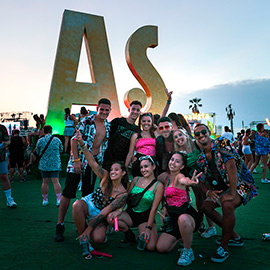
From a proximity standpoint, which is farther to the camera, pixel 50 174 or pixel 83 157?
pixel 50 174

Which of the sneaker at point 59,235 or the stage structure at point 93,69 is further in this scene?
the stage structure at point 93,69

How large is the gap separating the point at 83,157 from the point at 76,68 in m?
8.52

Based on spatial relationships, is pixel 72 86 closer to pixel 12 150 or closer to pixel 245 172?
pixel 12 150

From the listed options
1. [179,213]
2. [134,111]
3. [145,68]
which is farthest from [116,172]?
[145,68]

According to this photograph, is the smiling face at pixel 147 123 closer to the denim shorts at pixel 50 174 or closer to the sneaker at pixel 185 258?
the sneaker at pixel 185 258

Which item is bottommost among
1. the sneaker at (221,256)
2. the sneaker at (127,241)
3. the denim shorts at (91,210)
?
the sneaker at (127,241)

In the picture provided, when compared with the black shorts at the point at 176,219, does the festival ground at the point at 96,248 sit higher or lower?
lower

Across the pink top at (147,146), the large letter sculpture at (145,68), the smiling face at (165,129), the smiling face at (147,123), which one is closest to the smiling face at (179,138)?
the smiling face at (165,129)

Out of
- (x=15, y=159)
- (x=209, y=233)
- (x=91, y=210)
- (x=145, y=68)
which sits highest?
(x=145, y=68)

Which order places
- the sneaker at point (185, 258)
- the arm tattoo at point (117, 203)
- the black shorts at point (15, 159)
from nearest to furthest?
the sneaker at point (185, 258) → the arm tattoo at point (117, 203) → the black shorts at point (15, 159)

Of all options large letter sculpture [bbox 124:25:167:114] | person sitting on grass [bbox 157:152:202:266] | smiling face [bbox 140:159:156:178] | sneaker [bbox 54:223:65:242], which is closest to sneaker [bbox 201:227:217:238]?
person sitting on grass [bbox 157:152:202:266]

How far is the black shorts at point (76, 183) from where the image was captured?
11.1ft

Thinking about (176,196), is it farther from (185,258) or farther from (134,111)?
(134,111)

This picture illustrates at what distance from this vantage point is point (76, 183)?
3428 mm
